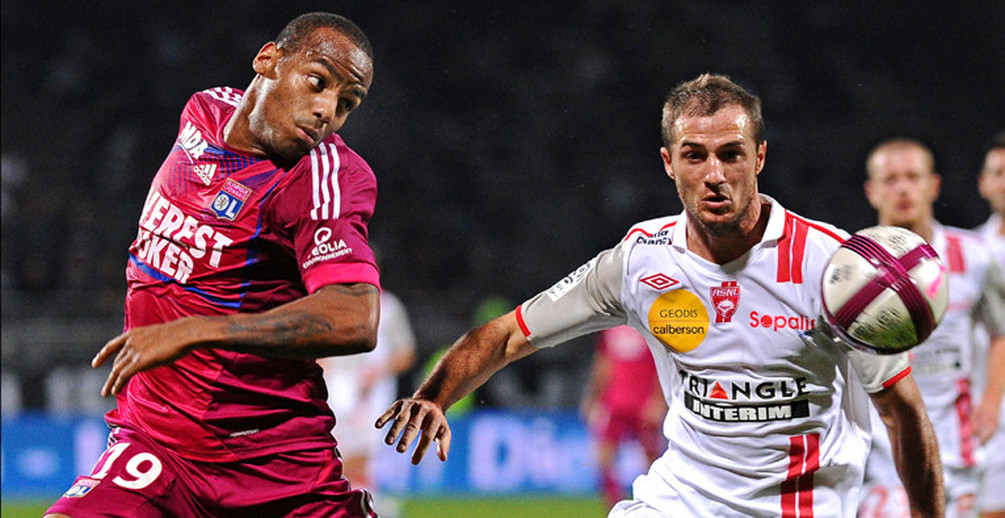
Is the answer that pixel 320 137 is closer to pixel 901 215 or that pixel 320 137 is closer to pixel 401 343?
pixel 901 215

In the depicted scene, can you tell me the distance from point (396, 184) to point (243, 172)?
12.6m

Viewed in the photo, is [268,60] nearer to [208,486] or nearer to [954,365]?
[208,486]

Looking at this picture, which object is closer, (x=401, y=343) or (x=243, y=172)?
(x=243, y=172)

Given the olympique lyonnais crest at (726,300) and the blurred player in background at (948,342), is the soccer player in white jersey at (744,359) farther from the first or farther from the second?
the blurred player in background at (948,342)

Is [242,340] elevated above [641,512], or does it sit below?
above

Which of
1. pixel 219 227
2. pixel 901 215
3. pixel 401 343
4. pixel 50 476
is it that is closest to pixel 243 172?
pixel 219 227

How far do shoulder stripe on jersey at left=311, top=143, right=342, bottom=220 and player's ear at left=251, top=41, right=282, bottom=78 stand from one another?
0.37 m

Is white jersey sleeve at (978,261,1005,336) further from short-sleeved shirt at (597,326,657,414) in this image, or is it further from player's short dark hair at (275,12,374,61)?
short-sleeved shirt at (597,326,657,414)

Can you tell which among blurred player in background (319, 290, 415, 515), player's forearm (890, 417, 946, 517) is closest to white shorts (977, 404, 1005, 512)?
player's forearm (890, 417, 946, 517)

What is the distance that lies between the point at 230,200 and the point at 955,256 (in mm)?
4096

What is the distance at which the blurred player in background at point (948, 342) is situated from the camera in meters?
6.27

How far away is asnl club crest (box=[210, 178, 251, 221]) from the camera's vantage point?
3.83 metres

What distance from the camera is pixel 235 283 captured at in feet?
12.6

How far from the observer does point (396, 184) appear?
651 inches
